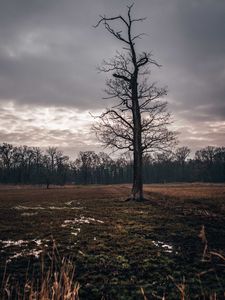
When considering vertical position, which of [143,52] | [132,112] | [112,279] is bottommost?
[112,279]

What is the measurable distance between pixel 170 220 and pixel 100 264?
6699mm

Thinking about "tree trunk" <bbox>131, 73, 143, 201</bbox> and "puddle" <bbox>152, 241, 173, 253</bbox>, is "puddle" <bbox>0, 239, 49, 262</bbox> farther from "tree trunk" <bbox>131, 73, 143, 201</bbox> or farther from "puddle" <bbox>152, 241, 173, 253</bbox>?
"tree trunk" <bbox>131, 73, 143, 201</bbox>

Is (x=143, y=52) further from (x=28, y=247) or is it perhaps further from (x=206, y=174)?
(x=206, y=174)

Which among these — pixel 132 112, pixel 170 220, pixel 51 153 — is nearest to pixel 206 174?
pixel 51 153

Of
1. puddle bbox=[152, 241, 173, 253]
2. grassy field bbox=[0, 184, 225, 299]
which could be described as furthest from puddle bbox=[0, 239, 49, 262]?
puddle bbox=[152, 241, 173, 253]

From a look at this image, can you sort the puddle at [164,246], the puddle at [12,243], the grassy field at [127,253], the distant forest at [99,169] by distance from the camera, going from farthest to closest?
the distant forest at [99,169] → the puddle at [12,243] → the puddle at [164,246] → the grassy field at [127,253]

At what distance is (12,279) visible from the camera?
19.1 ft

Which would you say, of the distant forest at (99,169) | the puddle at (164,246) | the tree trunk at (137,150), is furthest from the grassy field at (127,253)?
the distant forest at (99,169)

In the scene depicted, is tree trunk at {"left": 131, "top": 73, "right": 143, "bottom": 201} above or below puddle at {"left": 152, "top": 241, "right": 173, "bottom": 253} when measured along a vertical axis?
above

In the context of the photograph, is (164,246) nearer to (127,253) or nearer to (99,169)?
(127,253)

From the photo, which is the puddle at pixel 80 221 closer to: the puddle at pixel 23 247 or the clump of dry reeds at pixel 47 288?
the puddle at pixel 23 247

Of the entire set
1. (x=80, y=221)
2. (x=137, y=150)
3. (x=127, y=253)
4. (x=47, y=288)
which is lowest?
(x=127, y=253)

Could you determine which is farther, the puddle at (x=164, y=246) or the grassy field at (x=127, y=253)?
the puddle at (x=164, y=246)

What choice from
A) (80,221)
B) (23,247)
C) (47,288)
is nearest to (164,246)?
(23,247)
